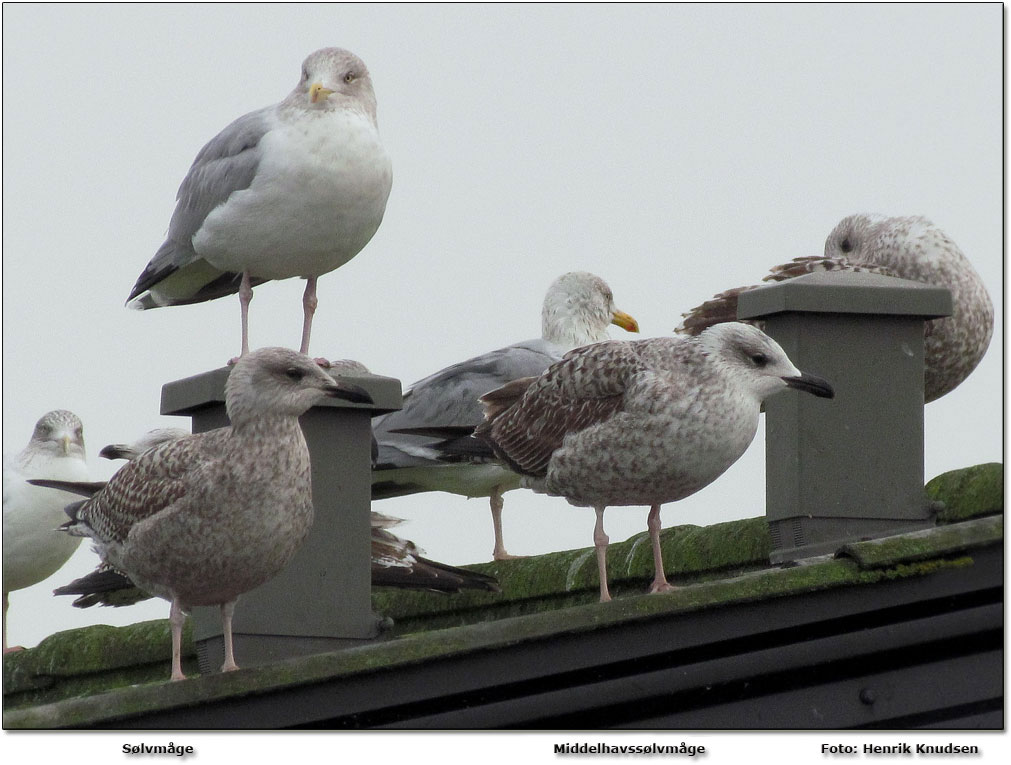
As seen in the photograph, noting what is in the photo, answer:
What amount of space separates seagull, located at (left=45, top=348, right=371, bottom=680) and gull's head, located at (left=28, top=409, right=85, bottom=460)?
18.2 feet

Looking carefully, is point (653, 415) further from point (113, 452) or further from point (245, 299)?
point (113, 452)

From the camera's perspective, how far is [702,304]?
10.6m

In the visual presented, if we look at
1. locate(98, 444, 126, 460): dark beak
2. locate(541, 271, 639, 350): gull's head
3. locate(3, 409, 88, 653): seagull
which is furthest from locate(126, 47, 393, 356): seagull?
locate(3, 409, 88, 653): seagull

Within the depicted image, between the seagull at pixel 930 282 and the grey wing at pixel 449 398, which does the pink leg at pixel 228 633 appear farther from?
the grey wing at pixel 449 398

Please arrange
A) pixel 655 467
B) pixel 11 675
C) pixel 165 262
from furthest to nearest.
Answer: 1. pixel 11 675
2. pixel 165 262
3. pixel 655 467

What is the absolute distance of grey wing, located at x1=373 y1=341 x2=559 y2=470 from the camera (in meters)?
12.4

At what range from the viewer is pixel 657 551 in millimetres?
8844

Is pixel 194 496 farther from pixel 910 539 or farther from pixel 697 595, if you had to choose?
pixel 910 539

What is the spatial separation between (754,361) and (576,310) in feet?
15.8

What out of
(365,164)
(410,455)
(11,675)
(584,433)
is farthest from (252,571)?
(11,675)

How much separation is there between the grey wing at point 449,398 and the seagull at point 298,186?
7.69 feet

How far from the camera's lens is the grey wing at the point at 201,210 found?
9828 millimetres

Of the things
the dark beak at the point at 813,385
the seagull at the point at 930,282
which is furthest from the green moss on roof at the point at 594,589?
the seagull at the point at 930,282

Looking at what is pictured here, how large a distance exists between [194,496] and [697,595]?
2166mm
